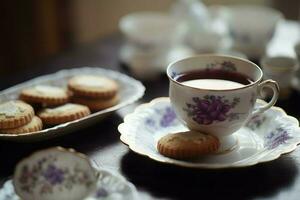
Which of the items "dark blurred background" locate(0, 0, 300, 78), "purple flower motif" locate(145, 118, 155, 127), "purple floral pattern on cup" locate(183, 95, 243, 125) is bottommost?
"dark blurred background" locate(0, 0, 300, 78)

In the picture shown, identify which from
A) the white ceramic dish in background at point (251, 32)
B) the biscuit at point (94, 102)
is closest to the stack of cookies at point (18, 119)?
the biscuit at point (94, 102)

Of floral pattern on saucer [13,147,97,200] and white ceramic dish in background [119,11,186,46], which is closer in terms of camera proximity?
floral pattern on saucer [13,147,97,200]

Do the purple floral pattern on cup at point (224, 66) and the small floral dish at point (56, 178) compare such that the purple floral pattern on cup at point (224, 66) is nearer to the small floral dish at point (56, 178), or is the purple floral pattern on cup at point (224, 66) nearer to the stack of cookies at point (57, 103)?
the stack of cookies at point (57, 103)

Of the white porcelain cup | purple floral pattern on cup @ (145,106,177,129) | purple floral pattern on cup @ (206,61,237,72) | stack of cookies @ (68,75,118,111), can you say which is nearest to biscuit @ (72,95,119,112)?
stack of cookies @ (68,75,118,111)

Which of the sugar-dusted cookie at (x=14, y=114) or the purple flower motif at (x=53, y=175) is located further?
the sugar-dusted cookie at (x=14, y=114)

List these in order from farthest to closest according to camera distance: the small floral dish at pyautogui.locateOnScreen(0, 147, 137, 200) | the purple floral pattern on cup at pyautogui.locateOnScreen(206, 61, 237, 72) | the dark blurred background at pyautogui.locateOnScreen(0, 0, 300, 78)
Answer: the dark blurred background at pyautogui.locateOnScreen(0, 0, 300, 78) < the purple floral pattern on cup at pyautogui.locateOnScreen(206, 61, 237, 72) < the small floral dish at pyautogui.locateOnScreen(0, 147, 137, 200)

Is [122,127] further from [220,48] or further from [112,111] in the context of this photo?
[220,48]

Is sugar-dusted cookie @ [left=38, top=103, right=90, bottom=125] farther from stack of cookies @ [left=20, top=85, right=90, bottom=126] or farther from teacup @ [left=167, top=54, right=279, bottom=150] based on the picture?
teacup @ [left=167, top=54, right=279, bottom=150]
